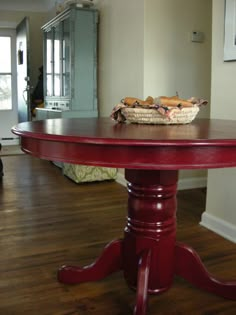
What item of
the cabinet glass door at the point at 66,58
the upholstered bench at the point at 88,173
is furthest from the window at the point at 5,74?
the upholstered bench at the point at 88,173

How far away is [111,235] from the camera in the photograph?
2338mm

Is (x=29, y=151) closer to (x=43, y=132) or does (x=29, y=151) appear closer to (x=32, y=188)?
(x=43, y=132)

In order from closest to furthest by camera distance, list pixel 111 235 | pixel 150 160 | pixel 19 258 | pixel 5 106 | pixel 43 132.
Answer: pixel 150 160 < pixel 43 132 < pixel 19 258 < pixel 111 235 < pixel 5 106

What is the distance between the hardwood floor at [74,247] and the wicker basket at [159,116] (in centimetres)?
74

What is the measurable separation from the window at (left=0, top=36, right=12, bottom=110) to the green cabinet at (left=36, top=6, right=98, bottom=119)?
2.36m

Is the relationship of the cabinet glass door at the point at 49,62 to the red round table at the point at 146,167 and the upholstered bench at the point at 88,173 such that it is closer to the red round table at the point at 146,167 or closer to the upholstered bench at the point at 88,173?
the upholstered bench at the point at 88,173

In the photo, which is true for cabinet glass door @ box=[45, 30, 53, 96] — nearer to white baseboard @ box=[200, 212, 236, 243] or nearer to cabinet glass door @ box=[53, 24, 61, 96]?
cabinet glass door @ box=[53, 24, 61, 96]

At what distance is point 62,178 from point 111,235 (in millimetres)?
1722

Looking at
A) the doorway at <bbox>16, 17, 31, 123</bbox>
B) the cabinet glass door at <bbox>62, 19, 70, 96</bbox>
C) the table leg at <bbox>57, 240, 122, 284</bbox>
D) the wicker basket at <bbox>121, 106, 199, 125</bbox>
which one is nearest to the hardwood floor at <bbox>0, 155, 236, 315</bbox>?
the table leg at <bbox>57, 240, 122, 284</bbox>

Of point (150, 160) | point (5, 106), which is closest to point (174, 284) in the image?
point (150, 160)

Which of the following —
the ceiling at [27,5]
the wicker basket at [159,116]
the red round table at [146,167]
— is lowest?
the red round table at [146,167]

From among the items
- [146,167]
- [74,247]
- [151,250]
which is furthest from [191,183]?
[146,167]

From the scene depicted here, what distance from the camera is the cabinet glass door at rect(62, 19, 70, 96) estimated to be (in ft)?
13.6

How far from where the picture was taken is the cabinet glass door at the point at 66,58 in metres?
4.13
